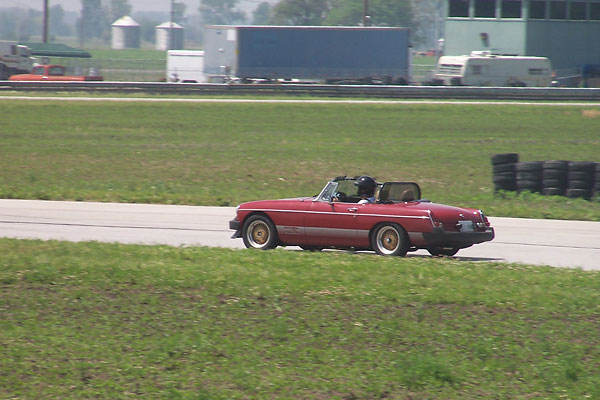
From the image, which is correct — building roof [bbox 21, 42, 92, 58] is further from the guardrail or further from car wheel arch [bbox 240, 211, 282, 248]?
car wheel arch [bbox 240, 211, 282, 248]

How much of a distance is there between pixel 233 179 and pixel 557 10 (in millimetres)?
51182

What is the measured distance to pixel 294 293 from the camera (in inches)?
379

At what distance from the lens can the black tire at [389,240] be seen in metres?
12.0

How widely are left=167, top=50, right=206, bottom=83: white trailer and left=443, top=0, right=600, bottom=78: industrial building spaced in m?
22.0

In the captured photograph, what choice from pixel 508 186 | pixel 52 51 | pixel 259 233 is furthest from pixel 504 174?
pixel 52 51

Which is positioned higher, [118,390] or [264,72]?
[264,72]

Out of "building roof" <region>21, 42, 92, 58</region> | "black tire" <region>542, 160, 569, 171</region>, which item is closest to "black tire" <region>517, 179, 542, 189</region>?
"black tire" <region>542, 160, 569, 171</region>

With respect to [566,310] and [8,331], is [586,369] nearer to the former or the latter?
[566,310]

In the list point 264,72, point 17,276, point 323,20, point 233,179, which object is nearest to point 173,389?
point 17,276

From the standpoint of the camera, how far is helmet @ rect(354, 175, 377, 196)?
1269cm

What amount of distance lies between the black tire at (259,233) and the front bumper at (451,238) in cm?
245

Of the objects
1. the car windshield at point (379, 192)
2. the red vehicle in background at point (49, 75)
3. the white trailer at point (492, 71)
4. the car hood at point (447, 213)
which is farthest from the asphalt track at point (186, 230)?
the white trailer at point (492, 71)

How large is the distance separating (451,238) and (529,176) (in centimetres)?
858

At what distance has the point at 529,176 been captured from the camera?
19641mm
